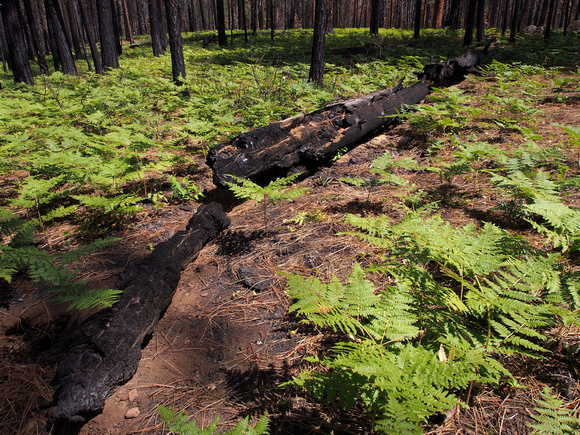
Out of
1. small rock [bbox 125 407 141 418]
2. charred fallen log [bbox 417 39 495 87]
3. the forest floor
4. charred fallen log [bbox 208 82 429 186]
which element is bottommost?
small rock [bbox 125 407 141 418]

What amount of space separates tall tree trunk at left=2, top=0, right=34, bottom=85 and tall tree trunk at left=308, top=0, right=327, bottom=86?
991 cm

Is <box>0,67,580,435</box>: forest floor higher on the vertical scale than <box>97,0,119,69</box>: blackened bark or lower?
lower

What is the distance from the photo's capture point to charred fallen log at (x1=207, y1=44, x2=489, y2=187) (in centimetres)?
374

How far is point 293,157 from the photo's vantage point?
13.3ft

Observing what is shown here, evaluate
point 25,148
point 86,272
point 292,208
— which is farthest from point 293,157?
point 25,148

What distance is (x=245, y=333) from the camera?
226 cm

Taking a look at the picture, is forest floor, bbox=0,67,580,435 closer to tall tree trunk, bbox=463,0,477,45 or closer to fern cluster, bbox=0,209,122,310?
fern cluster, bbox=0,209,122,310

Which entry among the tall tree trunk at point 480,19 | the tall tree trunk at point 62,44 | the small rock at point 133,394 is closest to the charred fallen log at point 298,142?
the small rock at point 133,394

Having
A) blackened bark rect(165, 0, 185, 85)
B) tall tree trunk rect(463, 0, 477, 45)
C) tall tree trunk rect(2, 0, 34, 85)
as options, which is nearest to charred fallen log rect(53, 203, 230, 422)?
blackened bark rect(165, 0, 185, 85)

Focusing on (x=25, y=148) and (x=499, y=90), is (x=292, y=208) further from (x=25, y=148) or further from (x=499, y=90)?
(x=499, y=90)

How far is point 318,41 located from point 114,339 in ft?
26.2

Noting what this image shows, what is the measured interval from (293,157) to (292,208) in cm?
74

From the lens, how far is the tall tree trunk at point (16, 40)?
10.5m

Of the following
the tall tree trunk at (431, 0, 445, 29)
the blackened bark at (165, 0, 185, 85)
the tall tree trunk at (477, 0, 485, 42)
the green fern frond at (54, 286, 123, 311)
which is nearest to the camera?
the green fern frond at (54, 286, 123, 311)
